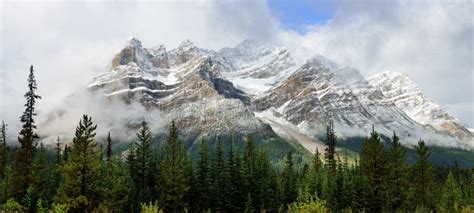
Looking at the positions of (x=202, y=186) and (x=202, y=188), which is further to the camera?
(x=202, y=186)

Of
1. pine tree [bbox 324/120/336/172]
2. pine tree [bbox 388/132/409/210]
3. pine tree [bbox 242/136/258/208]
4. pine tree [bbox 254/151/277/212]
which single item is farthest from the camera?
pine tree [bbox 324/120/336/172]

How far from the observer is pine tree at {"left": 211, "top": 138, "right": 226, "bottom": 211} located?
87.1m

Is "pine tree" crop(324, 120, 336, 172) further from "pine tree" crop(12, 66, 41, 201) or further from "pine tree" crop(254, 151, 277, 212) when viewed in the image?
"pine tree" crop(12, 66, 41, 201)

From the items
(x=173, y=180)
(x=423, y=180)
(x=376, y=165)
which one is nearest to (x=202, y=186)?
(x=173, y=180)

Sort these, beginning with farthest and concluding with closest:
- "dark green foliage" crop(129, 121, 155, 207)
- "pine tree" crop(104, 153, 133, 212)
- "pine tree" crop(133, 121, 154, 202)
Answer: "pine tree" crop(133, 121, 154, 202) < "dark green foliage" crop(129, 121, 155, 207) < "pine tree" crop(104, 153, 133, 212)

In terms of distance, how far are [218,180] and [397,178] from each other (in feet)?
96.4

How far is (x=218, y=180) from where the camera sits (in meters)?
90.9

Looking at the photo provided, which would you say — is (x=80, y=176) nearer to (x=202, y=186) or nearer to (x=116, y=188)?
(x=116, y=188)

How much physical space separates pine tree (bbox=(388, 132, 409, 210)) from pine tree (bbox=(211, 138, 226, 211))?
Result: 26.3m

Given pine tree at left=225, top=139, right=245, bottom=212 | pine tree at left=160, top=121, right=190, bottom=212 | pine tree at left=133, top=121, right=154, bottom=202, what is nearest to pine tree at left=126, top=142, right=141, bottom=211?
pine tree at left=133, top=121, right=154, bottom=202

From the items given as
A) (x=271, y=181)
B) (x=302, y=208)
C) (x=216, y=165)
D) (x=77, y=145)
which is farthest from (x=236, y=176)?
(x=302, y=208)

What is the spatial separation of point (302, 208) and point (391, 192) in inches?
1906

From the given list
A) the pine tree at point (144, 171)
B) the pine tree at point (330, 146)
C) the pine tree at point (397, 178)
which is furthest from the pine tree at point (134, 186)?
the pine tree at point (397, 178)

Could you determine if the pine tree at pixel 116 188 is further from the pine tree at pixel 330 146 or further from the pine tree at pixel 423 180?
the pine tree at pixel 423 180
